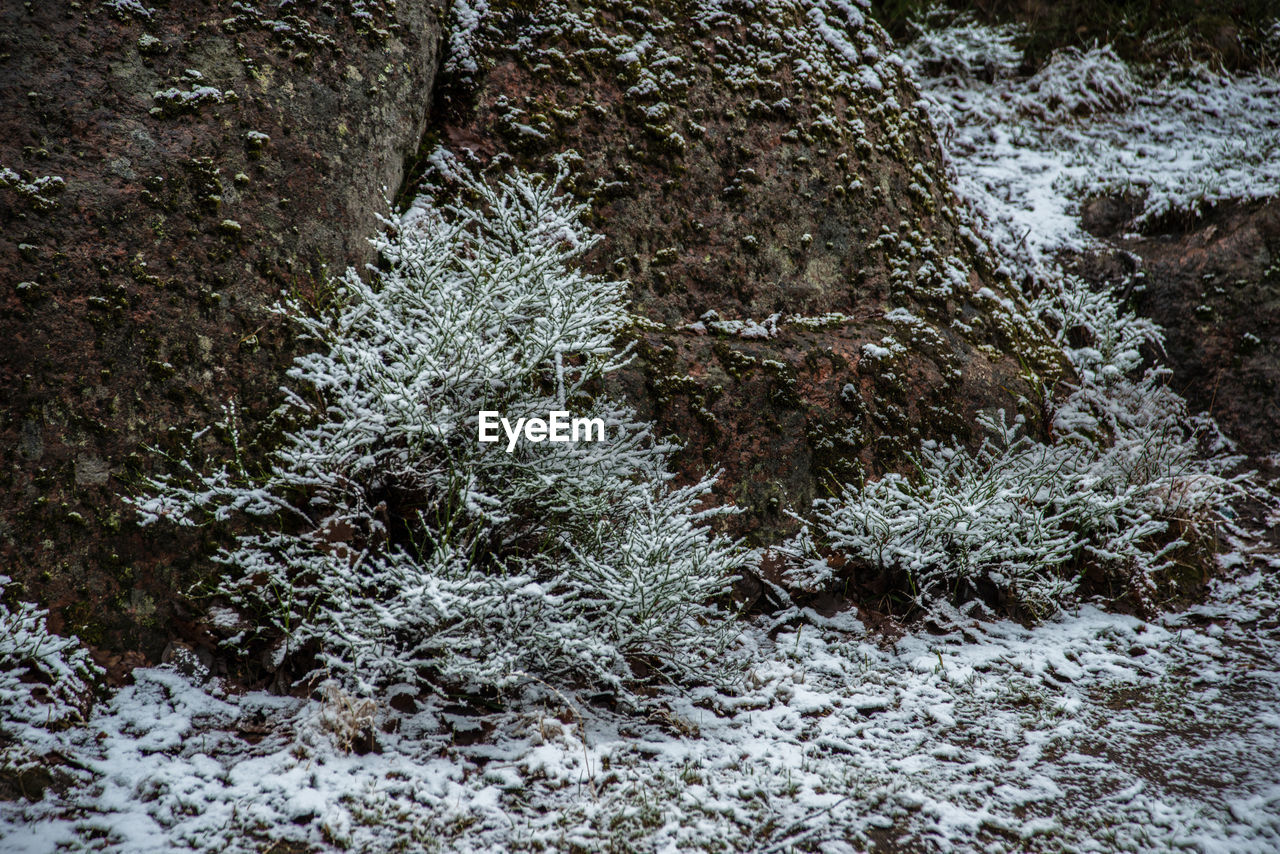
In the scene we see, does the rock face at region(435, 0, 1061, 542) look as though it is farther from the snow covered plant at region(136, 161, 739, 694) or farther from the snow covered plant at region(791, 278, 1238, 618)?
the snow covered plant at region(136, 161, 739, 694)

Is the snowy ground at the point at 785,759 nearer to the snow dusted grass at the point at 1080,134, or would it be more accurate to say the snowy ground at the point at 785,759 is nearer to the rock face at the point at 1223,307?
the rock face at the point at 1223,307

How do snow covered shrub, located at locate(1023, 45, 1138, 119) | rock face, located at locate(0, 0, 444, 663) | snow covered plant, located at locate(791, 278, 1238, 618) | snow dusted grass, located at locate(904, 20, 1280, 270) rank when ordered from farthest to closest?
snow covered shrub, located at locate(1023, 45, 1138, 119), snow dusted grass, located at locate(904, 20, 1280, 270), snow covered plant, located at locate(791, 278, 1238, 618), rock face, located at locate(0, 0, 444, 663)

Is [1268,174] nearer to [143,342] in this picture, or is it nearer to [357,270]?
[357,270]

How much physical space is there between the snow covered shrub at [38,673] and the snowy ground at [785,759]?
0.07m

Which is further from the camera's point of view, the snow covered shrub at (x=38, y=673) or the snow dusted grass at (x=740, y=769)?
the snow covered shrub at (x=38, y=673)

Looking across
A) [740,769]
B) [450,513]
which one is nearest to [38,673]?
[450,513]

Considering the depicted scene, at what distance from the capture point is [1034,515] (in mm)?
3805

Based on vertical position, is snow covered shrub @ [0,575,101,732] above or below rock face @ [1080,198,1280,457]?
below

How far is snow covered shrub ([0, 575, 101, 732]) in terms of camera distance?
90.3 inches

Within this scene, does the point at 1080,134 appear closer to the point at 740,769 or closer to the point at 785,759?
the point at 785,759

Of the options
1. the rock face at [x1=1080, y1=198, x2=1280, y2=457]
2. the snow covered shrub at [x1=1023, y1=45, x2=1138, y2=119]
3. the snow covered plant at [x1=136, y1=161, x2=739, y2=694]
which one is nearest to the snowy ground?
the snow covered plant at [x1=136, y1=161, x2=739, y2=694]

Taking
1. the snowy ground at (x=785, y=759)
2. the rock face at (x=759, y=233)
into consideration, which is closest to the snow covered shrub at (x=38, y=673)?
the snowy ground at (x=785, y=759)

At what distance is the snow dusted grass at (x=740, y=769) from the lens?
2188mm

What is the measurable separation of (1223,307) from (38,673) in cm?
783
